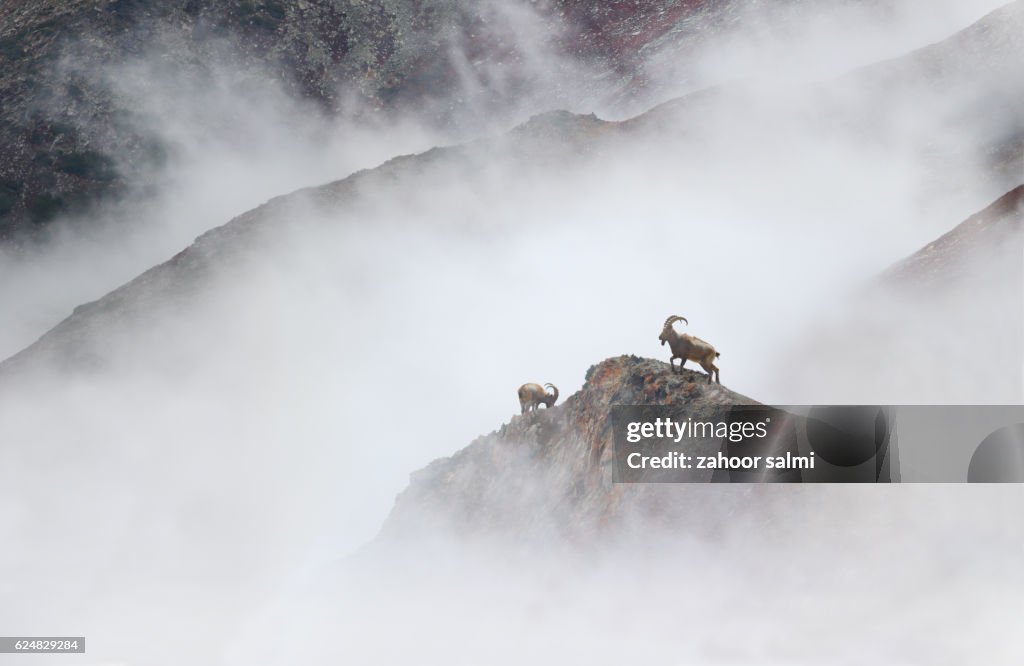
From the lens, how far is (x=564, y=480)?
31.5m

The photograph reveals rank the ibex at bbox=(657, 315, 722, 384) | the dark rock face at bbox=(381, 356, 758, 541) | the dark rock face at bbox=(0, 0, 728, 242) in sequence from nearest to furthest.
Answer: the ibex at bbox=(657, 315, 722, 384) < the dark rock face at bbox=(381, 356, 758, 541) < the dark rock face at bbox=(0, 0, 728, 242)

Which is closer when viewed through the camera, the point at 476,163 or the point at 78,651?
the point at 78,651

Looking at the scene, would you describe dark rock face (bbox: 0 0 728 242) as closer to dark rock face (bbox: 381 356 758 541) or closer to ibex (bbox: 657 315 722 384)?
dark rock face (bbox: 381 356 758 541)

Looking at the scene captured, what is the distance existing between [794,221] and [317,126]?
212 feet

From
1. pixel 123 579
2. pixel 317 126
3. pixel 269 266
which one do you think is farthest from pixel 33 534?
pixel 317 126

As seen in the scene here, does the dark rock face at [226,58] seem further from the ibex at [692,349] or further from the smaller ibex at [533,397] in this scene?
the ibex at [692,349]

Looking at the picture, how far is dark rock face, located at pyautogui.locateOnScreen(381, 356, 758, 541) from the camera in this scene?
27.2 metres

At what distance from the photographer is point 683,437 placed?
26938 millimetres

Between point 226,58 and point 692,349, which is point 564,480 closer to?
point 692,349

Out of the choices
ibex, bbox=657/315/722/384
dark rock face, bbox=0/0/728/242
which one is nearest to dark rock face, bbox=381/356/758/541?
Answer: ibex, bbox=657/315/722/384

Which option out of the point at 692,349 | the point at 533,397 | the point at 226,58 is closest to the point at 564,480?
the point at 533,397

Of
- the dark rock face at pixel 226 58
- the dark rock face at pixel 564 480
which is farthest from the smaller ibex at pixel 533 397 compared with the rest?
the dark rock face at pixel 226 58

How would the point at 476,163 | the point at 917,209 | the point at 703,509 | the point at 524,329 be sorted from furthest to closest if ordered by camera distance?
the point at 524,329, the point at 476,163, the point at 917,209, the point at 703,509

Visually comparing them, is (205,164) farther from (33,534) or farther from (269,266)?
(33,534)
